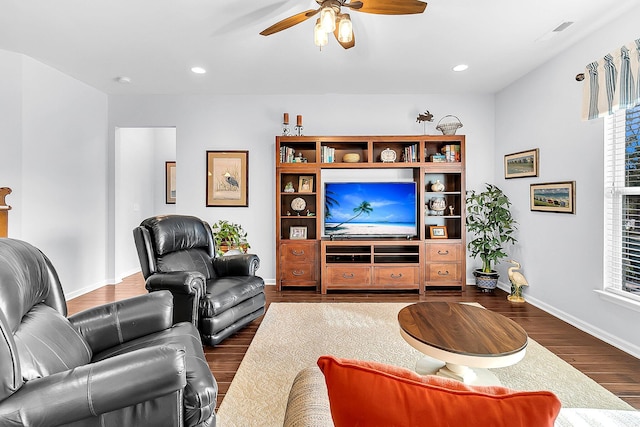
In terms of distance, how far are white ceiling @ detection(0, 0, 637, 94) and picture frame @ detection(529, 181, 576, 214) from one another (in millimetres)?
1352

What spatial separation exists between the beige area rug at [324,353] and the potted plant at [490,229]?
1.56 m

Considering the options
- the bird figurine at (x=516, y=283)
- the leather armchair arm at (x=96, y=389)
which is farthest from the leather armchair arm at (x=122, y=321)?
the bird figurine at (x=516, y=283)

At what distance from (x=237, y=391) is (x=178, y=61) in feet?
10.7

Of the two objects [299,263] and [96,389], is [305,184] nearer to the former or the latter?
[299,263]

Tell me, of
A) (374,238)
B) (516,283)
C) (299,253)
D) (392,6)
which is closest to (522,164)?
(516,283)

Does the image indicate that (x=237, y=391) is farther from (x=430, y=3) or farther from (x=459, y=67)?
(x=459, y=67)

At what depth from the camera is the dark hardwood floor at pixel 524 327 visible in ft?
7.19

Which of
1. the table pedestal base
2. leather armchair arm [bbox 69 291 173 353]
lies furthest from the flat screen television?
leather armchair arm [bbox 69 291 173 353]

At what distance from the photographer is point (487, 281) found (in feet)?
14.0

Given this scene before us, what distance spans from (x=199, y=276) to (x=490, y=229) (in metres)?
3.55

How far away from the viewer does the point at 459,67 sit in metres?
3.68

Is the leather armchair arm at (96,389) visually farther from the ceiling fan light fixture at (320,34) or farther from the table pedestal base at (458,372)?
the ceiling fan light fixture at (320,34)

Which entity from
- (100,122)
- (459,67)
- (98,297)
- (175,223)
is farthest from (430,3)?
(98,297)

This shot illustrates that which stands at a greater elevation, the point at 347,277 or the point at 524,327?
the point at 347,277
